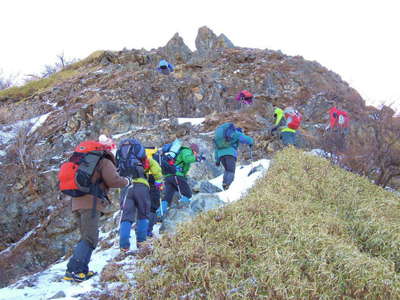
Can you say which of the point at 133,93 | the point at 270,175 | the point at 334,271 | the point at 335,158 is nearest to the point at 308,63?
the point at 133,93

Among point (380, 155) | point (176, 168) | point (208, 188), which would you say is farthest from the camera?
point (380, 155)

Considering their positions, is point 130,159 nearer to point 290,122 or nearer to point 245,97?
point 290,122

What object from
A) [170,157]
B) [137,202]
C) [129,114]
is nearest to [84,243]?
[137,202]

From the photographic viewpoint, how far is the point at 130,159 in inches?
207

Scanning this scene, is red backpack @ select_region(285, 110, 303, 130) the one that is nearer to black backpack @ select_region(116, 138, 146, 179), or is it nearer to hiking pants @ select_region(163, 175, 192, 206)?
hiking pants @ select_region(163, 175, 192, 206)

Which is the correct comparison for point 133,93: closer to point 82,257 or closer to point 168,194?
point 168,194

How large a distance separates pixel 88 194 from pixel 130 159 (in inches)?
41.2

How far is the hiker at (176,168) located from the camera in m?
6.88

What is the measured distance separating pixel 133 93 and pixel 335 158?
11.6 metres

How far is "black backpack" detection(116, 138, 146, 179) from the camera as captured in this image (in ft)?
17.1

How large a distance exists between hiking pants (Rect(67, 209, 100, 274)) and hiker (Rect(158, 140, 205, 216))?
2514 millimetres

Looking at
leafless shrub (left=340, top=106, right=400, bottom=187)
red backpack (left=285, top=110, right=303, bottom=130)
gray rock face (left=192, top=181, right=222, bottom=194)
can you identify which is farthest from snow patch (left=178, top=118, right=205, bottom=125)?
leafless shrub (left=340, top=106, right=400, bottom=187)

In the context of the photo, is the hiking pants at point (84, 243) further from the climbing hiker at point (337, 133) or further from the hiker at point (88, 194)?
the climbing hiker at point (337, 133)

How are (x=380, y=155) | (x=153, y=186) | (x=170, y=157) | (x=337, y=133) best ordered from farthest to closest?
(x=337, y=133), (x=380, y=155), (x=170, y=157), (x=153, y=186)
